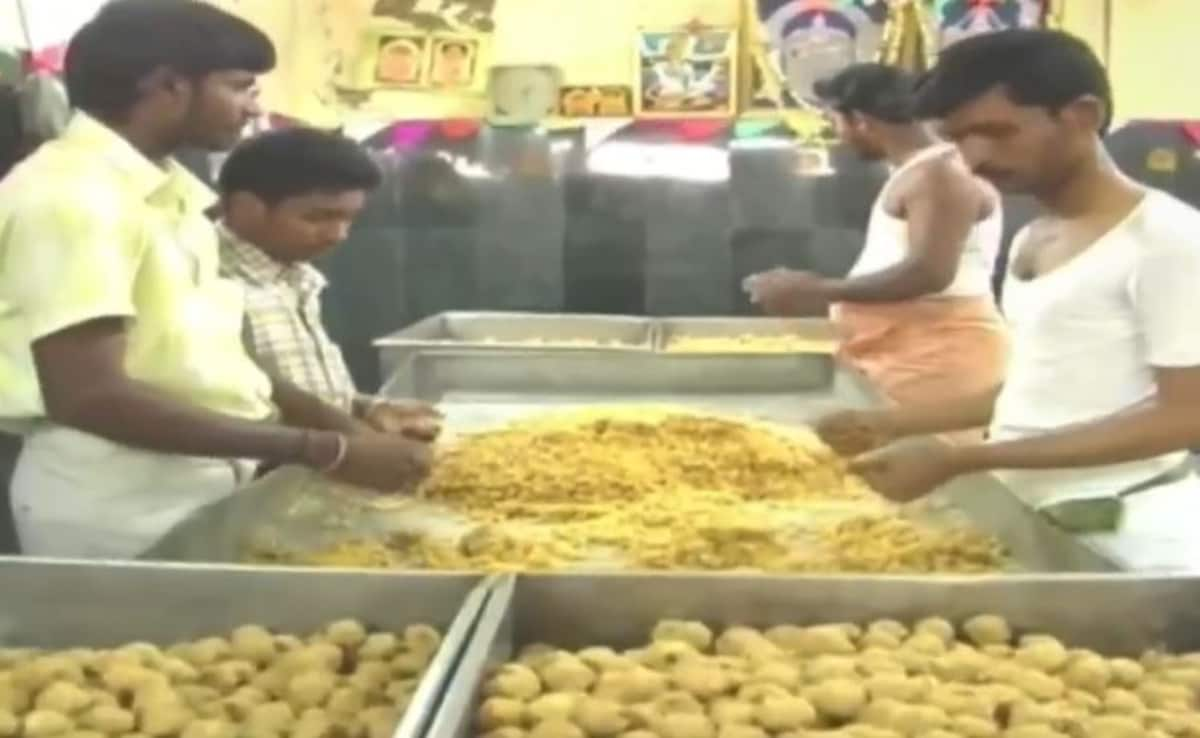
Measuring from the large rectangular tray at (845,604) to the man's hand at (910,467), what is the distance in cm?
47

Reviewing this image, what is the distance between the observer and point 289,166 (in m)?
3.20

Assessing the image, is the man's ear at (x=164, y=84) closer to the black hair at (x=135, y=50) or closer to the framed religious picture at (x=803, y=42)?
the black hair at (x=135, y=50)

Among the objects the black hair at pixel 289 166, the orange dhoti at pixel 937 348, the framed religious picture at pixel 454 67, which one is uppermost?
the black hair at pixel 289 166

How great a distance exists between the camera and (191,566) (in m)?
1.98

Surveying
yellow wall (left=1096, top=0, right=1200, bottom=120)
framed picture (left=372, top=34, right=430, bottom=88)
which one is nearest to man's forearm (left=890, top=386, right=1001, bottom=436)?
yellow wall (left=1096, top=0, right=1200, bottom=120)

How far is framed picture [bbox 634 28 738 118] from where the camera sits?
5.98 meters

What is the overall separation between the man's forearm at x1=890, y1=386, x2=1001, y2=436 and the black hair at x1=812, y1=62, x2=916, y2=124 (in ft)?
4.48

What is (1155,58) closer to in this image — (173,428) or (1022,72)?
(1022,72)

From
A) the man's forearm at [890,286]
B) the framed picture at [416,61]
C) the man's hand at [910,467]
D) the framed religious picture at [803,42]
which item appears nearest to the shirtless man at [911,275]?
the man's forearm at [890,286]

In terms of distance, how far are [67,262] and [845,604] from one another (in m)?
1.06

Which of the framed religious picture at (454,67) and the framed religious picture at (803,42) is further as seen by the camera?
the framed religious picture at (454,67)

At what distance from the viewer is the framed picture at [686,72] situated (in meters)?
5.98

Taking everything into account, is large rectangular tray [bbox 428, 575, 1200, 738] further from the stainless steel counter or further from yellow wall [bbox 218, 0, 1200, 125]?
yellow wall [bbox 218, 0, 1200, 125]

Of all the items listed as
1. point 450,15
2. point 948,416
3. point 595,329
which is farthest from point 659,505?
point 450,15
